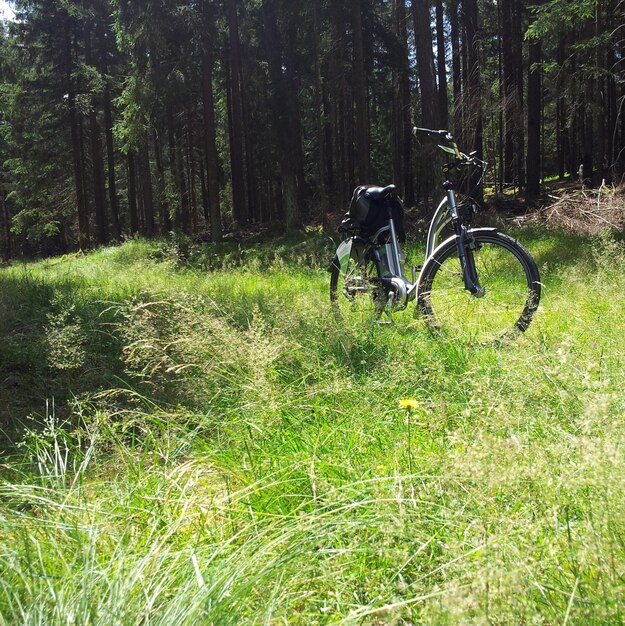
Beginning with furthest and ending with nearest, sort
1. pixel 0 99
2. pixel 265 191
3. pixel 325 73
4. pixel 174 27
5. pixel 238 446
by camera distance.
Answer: pixel 265 191, pixel 0 99, pixel 325 73, pixel 174 27, pixel 238 446

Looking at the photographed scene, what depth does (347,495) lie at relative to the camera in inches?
62.9

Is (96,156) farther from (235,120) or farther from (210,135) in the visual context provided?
(210,135)

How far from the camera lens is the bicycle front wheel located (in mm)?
3504

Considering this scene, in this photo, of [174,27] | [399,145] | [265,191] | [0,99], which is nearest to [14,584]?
[174,27]

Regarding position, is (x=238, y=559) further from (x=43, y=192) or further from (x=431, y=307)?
(x=43, y=192)

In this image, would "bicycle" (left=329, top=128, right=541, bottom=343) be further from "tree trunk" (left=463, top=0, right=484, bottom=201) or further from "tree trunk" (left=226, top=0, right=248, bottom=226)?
"tree trunk" (left=226, top=0, right=248, bottom=226)

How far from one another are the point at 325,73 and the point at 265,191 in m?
16.9

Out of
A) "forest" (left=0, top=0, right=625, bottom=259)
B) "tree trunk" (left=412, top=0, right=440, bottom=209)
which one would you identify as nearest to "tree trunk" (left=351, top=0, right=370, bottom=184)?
"forest" (left=0, top=0, right=625, bottom=259)

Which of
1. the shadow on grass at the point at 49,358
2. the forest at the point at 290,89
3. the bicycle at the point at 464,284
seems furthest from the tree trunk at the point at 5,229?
the bicycle at the point at 464,284

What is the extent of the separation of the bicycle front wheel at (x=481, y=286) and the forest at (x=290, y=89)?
22.9 ft

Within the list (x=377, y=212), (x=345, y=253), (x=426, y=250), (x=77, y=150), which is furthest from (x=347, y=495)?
(x=77, y=150)

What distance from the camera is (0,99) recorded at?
77.2ft

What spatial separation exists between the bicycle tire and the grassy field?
433 mm

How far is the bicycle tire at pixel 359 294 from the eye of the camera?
399 centimetres
